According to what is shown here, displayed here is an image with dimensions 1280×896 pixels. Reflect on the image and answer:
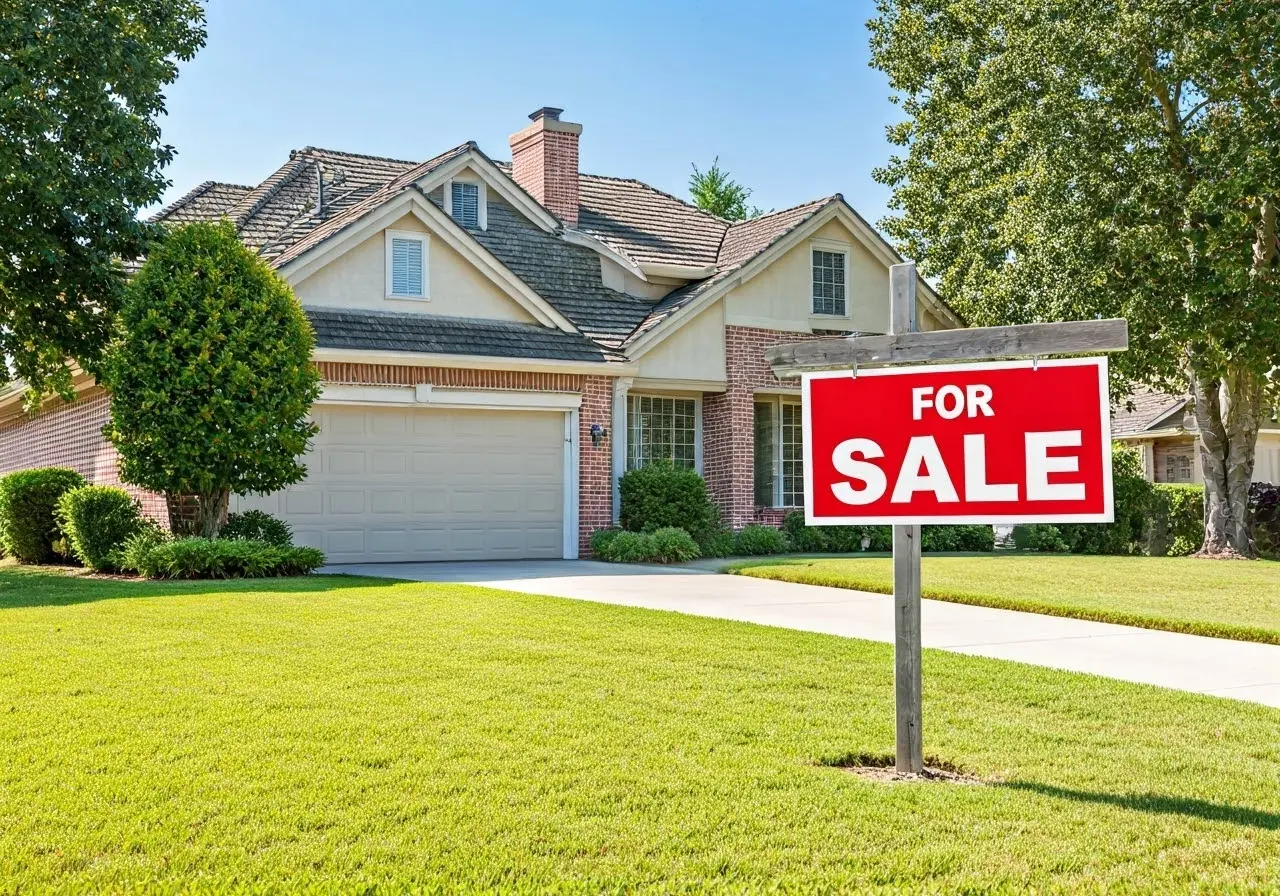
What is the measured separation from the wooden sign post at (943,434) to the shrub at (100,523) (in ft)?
40.6

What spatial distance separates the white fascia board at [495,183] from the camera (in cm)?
2106

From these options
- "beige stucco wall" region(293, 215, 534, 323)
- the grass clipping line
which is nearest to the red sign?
the grass clipping line

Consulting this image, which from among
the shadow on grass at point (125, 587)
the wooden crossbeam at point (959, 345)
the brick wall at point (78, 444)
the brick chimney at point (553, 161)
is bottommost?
the shadow on grass at point (125, 587)

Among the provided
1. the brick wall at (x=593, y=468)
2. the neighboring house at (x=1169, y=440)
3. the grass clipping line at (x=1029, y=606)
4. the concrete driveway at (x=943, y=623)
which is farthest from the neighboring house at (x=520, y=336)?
the neighboring house at (x=1169, y=440)

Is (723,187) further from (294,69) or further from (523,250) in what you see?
(294,69)

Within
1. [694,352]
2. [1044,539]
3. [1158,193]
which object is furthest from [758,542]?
→ [1158,193]

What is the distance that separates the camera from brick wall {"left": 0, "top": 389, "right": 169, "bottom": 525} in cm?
1894

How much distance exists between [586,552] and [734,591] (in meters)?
6.51

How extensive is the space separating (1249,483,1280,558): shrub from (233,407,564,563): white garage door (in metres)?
12.9

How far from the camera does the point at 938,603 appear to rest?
1280cm

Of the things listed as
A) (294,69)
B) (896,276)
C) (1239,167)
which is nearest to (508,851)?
(896,276)

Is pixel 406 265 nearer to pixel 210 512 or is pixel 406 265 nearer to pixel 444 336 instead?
pixel 444 336

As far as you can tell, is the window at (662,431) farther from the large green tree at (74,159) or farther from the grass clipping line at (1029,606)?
the large green tree at (74,159)

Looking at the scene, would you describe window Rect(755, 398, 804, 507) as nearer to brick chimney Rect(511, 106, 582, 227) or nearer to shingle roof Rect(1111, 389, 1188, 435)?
brick chimney Rect(511, 106, 582, 227)
